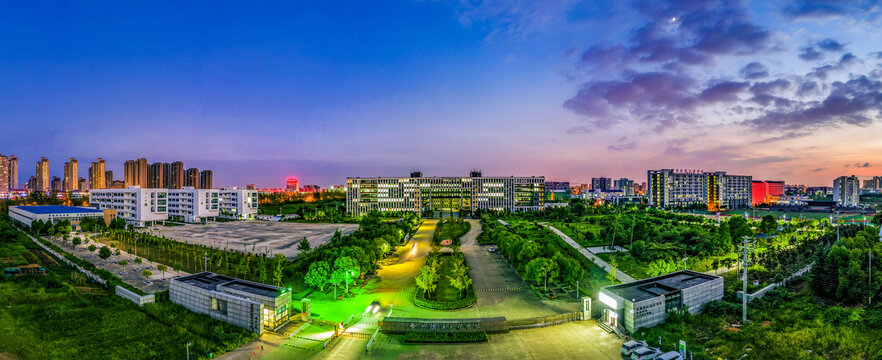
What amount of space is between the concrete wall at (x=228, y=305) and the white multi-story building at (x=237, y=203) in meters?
60.6

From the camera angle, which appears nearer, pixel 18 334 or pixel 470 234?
pixel 18 334

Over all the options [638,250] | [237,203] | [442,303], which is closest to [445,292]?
[442,303]

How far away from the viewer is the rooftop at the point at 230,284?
19.6 m

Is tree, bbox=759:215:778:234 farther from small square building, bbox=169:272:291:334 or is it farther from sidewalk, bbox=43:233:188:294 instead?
sidewalk, bbox=43:233:188:294

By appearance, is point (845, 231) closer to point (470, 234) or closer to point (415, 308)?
point (470, 234)

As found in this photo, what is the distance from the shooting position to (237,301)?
59.5ft

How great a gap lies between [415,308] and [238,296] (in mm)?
8760

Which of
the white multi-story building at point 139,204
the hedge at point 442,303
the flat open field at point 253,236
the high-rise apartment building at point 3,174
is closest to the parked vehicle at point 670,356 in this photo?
the hedge at point 442,303

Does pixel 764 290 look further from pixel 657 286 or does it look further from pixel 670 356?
pixel 670 356

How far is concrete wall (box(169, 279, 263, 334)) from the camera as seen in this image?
1761 cm

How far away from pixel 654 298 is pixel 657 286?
8.98ft

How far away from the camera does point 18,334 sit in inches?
647

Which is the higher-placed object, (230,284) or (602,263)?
(230,284)

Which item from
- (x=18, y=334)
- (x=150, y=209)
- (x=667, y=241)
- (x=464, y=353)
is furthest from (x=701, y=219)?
(x=150, y=209)
